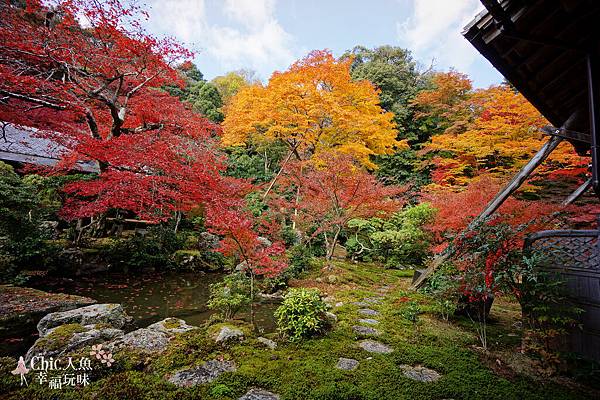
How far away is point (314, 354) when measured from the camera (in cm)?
358

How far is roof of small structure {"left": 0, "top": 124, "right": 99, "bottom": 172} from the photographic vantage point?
1053cm

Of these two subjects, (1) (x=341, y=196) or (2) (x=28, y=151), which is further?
(2) (x=28, y=151)

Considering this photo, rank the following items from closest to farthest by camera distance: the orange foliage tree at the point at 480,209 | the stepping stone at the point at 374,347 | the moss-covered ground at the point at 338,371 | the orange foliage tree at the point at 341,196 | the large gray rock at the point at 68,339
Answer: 1. the moss-covered ground at the point at 338,371
2. the large gray rock at the point at 68,339
3. the stepping stone at the point at 374,347
4. the orange foliage tree at the point at 480,209
5. the orange foliage tree at the point at 341,196

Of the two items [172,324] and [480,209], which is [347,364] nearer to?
[172,324]

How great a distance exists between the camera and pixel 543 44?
93.4 inches

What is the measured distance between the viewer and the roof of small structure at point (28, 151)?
1053 cm

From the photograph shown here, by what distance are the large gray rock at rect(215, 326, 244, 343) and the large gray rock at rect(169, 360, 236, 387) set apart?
20.0 inches

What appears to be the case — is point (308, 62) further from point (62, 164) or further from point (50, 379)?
point (50, 379)

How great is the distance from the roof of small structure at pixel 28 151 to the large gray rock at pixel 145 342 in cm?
974

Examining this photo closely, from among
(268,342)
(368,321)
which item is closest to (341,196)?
(368,321)

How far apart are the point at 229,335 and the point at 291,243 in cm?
727

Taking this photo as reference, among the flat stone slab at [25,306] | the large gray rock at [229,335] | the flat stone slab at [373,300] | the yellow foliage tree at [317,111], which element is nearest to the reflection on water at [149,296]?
the flat stone slab at [25,306]

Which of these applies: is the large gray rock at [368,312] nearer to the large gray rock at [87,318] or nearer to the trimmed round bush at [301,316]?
the trimmed round bush at [301,316]

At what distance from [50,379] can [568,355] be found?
19.0 ft
